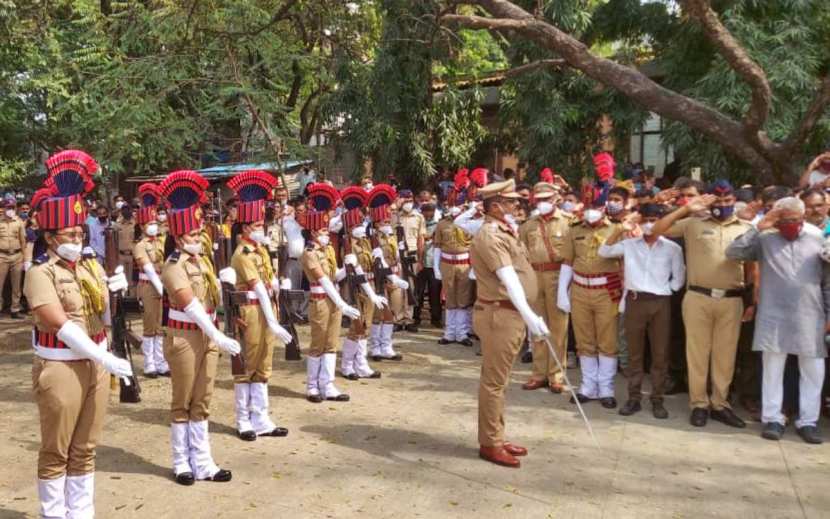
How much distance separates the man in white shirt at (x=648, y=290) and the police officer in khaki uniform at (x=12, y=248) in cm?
1110

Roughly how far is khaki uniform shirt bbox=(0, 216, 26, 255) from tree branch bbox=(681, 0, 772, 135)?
11769 millimetres

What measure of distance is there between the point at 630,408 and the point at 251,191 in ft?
13.8

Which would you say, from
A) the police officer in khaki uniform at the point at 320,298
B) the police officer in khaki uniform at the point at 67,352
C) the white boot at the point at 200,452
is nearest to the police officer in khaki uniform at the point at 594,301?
the police officer in khaki uniform at the point at 320,298

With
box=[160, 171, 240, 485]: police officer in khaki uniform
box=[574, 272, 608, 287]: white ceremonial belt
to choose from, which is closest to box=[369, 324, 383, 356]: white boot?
box=[574, 272, 608, 287]: white ceremonial belt

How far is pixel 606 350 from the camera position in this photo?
26.3ft

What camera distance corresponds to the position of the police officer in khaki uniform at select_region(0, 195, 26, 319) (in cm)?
1391

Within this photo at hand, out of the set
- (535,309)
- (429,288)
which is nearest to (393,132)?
(429,288)

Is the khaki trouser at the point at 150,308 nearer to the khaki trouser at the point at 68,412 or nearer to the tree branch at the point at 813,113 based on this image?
the khaki trouser at the point at 68,412

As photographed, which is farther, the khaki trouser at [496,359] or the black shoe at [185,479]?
the khaki trouser at [496,359]

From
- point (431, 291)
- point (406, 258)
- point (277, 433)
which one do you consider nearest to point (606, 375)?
point (277, 433)

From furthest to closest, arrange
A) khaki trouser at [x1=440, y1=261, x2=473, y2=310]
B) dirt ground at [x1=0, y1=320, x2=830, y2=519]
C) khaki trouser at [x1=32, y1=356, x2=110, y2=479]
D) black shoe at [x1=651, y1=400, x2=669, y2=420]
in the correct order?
khaki trouser at [x1=440, y1=261, x2=473, y2=310]
black shoe at [x1=651, y1=400, x2=669, y2=420]
dirt ground at [x1=0, y1=320, x2=830, y2=519]
khaki trouser at [x1=32, y1=356, x2=110, y2=479]

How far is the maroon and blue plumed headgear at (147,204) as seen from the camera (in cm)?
894

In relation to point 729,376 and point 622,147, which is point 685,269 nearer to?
point 729,376

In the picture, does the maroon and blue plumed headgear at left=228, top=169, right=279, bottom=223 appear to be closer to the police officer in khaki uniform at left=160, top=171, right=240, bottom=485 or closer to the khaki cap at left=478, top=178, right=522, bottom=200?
the police officer in khaki uniform at left=160, top=171, right=240, bottom=485
